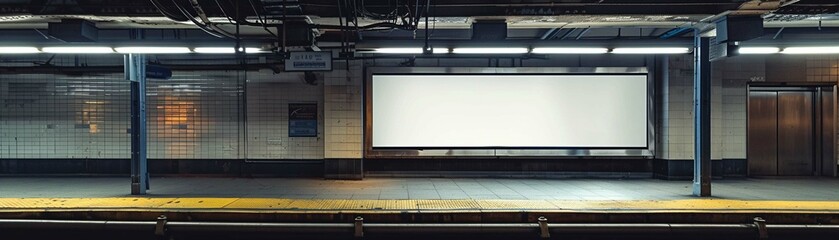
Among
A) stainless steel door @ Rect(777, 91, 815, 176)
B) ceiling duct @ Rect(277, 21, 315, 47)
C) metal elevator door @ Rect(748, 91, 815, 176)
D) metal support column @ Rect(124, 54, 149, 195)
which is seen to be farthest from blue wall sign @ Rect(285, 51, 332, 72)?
stainless steel door @ Rect(777, 91, 815, 176)

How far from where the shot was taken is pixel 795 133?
10391 millimetres

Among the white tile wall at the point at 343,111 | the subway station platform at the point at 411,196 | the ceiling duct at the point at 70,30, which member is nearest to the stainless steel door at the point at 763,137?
the subway station platform at the point at 411,196

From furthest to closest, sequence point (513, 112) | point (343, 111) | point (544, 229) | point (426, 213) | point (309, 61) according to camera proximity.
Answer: point (513, 112) < point (343, 111) < point (309, 61) < point (426, 213) < point (544, 229)

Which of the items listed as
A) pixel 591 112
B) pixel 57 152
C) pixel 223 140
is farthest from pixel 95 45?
pixel 591 112

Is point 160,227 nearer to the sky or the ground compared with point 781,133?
nearer to the ground

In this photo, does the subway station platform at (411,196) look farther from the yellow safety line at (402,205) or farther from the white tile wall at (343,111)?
the white tile wall at (343,111)

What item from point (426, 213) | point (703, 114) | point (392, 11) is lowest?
point (426, 213)

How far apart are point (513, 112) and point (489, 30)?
357 cm

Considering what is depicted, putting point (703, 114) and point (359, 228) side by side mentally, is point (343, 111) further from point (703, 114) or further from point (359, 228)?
point (703, 114)

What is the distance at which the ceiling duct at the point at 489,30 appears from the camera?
272 inches

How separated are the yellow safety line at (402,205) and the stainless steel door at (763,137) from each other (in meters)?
4.36

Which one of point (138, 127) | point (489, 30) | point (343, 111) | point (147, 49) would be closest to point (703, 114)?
point (489, 30)

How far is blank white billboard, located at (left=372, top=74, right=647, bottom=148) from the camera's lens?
10.1 m

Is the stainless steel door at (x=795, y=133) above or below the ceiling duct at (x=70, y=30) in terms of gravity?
below
